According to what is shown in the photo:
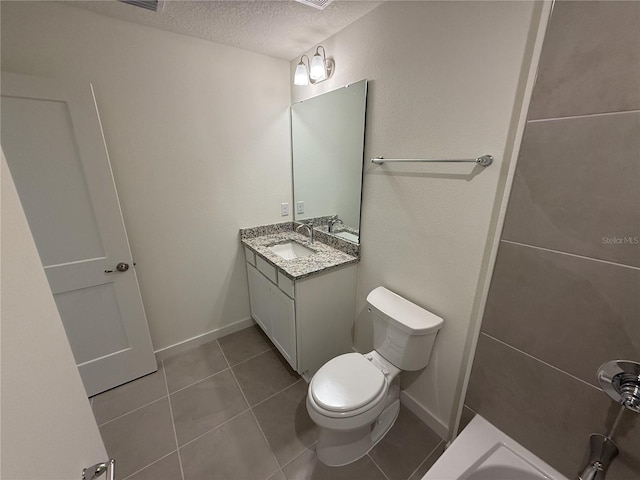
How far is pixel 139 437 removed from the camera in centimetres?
146

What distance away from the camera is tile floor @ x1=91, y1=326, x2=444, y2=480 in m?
1.30

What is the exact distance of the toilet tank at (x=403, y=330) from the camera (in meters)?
1.31

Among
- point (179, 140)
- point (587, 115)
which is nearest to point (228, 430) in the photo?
point (179, 140)

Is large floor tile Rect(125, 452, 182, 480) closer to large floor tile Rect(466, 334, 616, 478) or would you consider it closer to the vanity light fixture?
large floor tile Rect(466, 334, 616, 478)

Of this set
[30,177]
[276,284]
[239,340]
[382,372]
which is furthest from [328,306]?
[30,177]

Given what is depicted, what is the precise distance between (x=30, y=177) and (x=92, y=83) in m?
0.61

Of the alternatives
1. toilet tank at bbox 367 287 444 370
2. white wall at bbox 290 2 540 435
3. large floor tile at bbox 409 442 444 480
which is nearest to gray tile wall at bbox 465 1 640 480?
white wall at bbox 290 2 540 435

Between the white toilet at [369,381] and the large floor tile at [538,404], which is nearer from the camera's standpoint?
the large floor tile at [538,404]

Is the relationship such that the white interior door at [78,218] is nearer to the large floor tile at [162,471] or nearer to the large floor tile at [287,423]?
the large floor tile at [162,471]

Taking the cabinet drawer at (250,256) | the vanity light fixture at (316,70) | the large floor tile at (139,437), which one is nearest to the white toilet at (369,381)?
the large floor tile at (139,437)

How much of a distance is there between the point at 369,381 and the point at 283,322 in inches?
28.0

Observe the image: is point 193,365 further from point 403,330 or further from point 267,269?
point 403,330

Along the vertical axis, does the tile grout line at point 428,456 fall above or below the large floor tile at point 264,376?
below

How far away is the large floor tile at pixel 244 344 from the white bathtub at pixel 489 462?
4.89 ft
